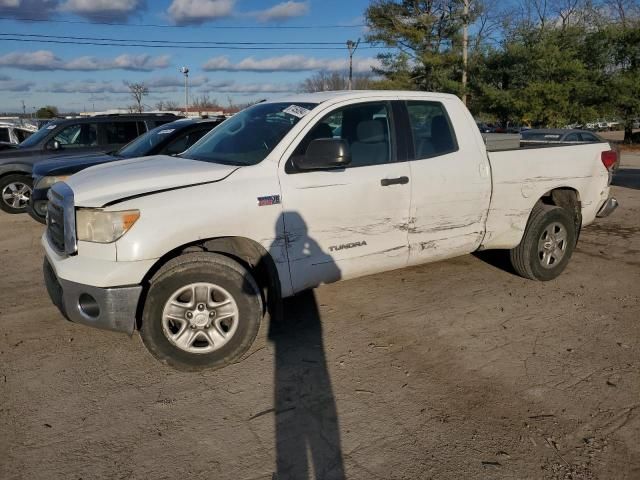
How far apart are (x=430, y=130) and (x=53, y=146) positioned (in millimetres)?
8013

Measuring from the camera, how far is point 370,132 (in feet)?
14.4

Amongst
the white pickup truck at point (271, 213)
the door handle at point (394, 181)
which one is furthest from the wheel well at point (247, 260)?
the door handle at point (394, 181)

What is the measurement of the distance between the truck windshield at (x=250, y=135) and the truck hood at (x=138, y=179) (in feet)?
0.76

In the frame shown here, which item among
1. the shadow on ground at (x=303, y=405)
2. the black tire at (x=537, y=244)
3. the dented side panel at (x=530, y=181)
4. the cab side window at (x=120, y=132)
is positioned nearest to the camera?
the shadow on ground at (x=303, y=405)

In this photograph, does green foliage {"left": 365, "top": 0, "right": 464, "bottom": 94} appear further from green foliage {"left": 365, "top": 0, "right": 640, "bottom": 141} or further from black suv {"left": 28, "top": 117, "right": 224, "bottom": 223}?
black suv {"left": 28, "top": 117, "right": 224, "bottom": 223}

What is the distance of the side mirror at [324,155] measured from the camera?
3.74 metres

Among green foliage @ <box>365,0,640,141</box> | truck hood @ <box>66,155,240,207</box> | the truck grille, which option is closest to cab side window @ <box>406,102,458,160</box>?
truck hood @ <box>66,155,240,207</box>

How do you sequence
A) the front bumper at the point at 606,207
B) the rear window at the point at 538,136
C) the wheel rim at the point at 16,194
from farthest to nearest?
the rear window at the point at 538,136, the wheel rim at the point at 16,194, the front bumper at the point at 606,207

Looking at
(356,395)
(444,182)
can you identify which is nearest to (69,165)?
(444,182)

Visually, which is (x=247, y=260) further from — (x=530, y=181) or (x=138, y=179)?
(x=530, y=181)

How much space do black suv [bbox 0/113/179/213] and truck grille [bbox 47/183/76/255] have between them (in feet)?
21.9

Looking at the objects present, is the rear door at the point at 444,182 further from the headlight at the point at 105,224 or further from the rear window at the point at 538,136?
the rear window at the point at 538,136

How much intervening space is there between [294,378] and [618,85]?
30959mm

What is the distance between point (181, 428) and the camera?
304cm
